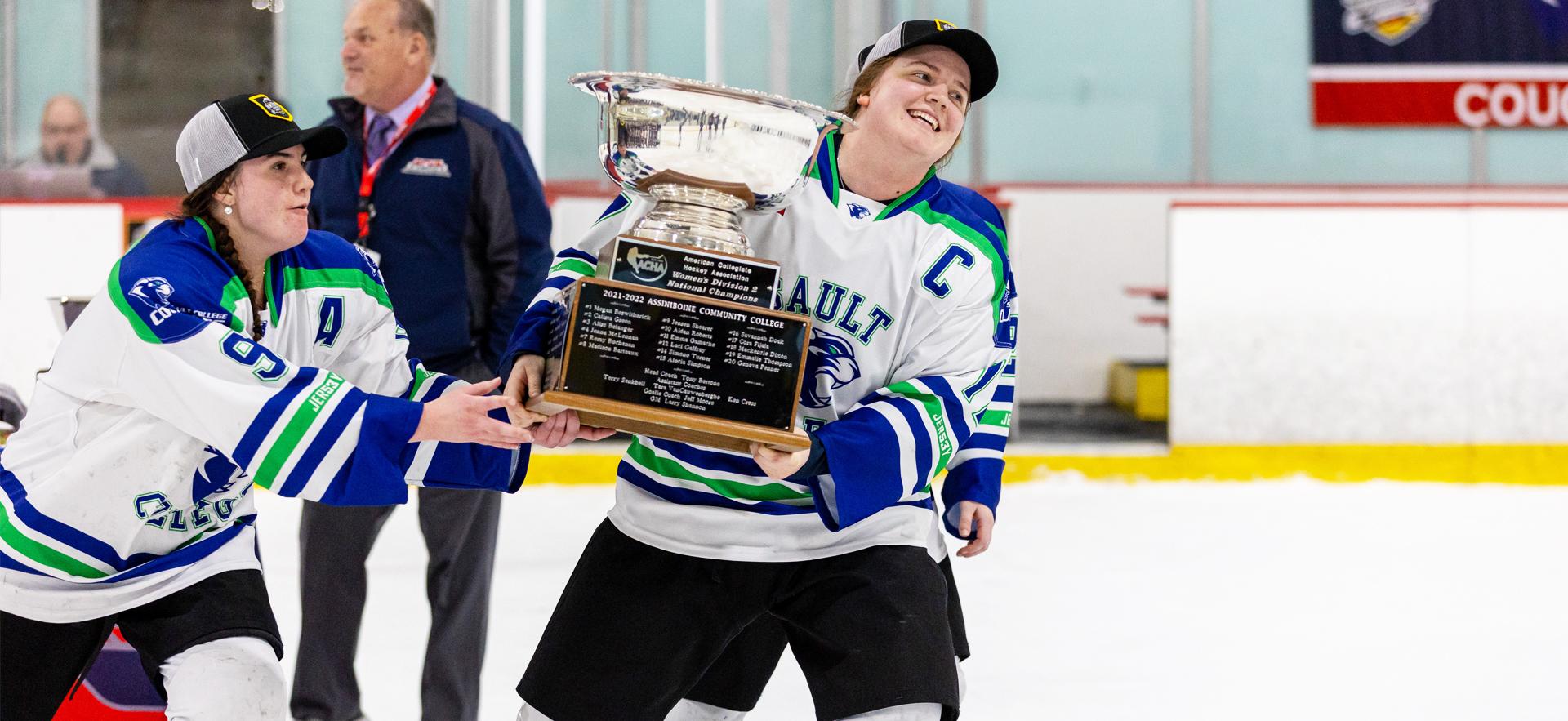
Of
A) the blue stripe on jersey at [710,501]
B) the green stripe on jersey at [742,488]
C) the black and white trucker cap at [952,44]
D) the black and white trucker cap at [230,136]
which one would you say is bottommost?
the blue stripe on jersey at [710,501]

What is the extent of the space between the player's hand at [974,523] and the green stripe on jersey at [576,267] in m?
0.53

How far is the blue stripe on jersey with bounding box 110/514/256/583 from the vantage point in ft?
5.62

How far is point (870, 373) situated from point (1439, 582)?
9.14 ft

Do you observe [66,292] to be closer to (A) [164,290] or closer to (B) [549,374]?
(A) [164,290]

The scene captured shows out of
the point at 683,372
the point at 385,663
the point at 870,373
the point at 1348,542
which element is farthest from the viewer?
the point at 1348,542

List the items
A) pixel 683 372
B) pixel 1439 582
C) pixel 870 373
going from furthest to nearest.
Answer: pixel 1439 582
pixel 870 373
pixel 683 372

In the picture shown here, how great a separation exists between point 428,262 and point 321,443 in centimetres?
123

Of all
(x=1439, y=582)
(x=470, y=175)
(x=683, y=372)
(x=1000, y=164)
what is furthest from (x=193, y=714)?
(x=1000, y=164)

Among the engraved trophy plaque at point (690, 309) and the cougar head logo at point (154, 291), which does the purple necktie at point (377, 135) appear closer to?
the cougar head logo at point (154, 291)

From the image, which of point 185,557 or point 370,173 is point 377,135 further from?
point 185,557

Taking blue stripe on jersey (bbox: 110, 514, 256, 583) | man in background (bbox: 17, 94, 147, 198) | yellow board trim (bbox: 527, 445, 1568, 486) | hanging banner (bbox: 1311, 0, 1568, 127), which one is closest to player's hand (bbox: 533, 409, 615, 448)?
blue stripe on jersey (bbox: 110, 514, 256, 583)

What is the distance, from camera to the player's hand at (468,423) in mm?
1571

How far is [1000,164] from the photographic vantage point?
26.0 ft

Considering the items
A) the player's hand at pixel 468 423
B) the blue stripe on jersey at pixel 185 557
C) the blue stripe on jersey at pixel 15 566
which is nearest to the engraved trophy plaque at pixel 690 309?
the player's hand at pixel 468 423
